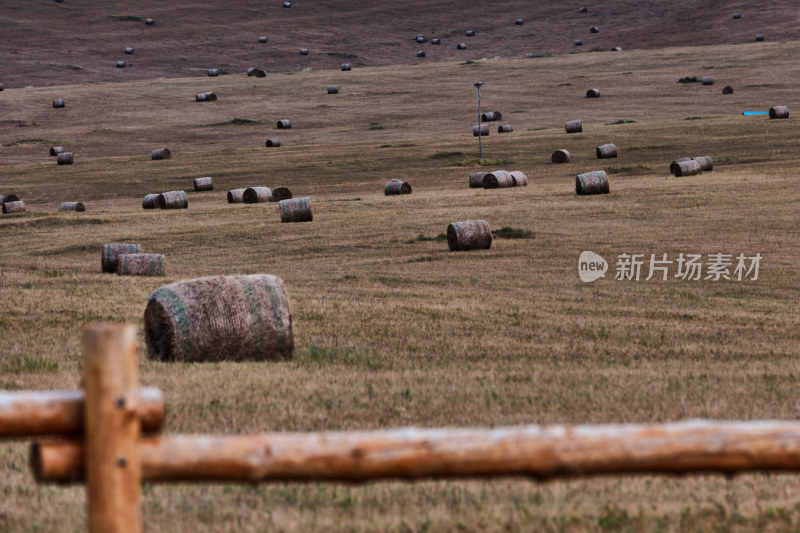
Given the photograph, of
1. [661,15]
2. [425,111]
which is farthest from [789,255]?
[661,15]

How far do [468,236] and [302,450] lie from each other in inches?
828

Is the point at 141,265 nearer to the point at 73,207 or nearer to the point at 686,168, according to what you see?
the point at 73,207

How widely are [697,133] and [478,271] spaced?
1335 inches

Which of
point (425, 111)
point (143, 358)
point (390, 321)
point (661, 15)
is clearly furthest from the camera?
point (661, 15)

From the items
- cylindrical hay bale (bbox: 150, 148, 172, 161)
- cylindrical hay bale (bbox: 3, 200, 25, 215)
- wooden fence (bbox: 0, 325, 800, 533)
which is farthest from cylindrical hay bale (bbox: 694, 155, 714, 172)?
wooden fence (bbox: 0, 325, 800, 533)

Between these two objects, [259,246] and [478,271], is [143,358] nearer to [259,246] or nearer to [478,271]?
[478,271]

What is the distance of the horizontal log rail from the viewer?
470cm

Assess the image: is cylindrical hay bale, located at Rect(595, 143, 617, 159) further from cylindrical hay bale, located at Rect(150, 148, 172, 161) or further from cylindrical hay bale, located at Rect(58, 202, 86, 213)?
cylindrical hay bale, located at Rect(150, 148, 172, 161)

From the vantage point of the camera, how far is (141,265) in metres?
22.3

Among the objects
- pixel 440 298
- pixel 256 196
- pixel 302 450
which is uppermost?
pixel 302 450

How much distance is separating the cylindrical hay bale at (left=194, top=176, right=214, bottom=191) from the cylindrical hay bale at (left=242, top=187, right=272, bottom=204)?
560 centimetres

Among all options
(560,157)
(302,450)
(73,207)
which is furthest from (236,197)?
(302,450)

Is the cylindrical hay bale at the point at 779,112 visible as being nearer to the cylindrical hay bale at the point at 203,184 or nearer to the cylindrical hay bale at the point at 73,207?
the cylindrical hay bale at the point at 203,184

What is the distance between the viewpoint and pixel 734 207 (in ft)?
104
